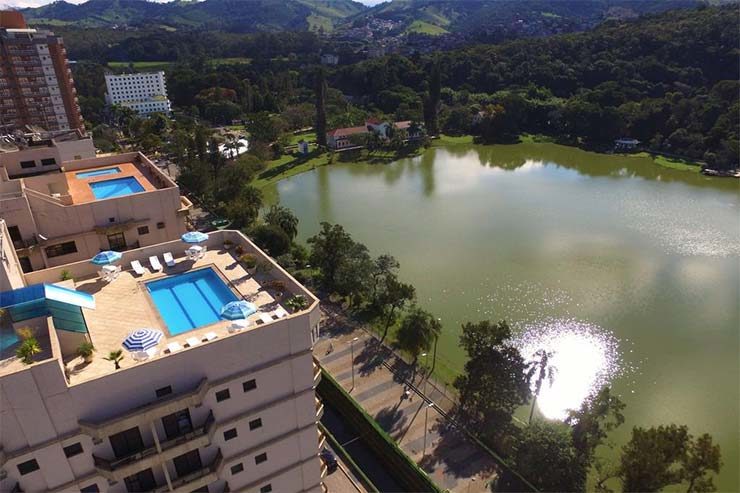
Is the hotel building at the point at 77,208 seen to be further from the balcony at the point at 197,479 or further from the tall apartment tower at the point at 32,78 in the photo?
the tall apartment tower at the point at 32,78

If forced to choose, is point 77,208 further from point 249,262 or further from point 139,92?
point 139,92

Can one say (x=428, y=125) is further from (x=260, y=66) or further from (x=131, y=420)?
(x=131, y=420)

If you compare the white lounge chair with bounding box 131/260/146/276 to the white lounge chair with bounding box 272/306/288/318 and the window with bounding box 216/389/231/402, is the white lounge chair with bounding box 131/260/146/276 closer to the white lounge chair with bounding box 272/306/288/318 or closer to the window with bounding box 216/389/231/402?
the white lounge chair with bounding box 272/306/288/318

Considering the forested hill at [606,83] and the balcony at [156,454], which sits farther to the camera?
the forested hill at [606,83]

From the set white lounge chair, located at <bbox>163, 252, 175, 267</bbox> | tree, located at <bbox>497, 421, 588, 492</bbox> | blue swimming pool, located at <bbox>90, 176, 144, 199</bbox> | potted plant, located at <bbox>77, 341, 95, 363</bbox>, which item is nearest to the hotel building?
blue swimming pool, located at <bbox>90, 176, 144, 199</bbox>

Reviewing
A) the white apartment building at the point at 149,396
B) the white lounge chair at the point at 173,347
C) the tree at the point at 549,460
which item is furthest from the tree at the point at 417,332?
the white lounge chair at the point at 173,347

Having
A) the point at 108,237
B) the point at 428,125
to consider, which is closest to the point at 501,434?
the point at 108,237
